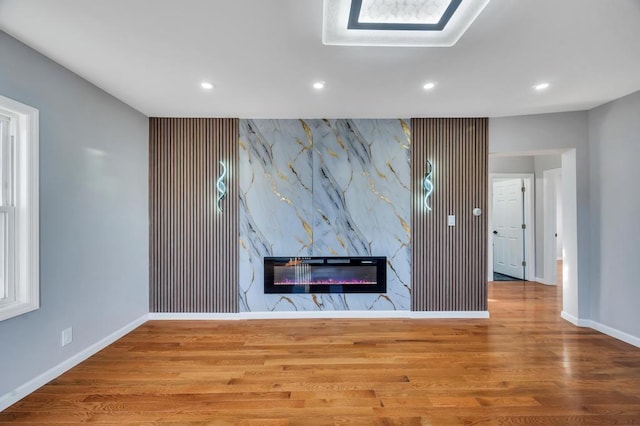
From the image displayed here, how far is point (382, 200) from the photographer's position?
376 cm

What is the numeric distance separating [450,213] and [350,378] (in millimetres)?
2366

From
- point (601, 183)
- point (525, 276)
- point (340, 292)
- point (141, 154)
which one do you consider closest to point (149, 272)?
point (141, 154)

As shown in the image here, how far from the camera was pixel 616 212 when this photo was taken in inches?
126

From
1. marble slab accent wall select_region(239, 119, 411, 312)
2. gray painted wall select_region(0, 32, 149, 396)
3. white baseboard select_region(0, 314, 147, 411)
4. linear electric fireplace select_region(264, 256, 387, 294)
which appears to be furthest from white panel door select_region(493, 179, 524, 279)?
white baseboard select_region(0, 314, 147, 411)

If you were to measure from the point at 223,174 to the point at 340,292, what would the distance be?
2088mm

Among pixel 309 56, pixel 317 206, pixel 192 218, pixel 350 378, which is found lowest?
pixel 350 378

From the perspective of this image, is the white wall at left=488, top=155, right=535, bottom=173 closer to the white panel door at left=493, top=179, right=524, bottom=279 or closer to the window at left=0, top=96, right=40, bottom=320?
the white panel door at left=493, top=179, right=524, bottom=279

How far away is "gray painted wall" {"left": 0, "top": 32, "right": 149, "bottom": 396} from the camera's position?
7.01ft

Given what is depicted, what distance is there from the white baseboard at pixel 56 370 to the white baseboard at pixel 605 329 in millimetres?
5166

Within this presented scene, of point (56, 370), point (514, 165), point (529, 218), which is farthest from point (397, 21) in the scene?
point (529, 218)

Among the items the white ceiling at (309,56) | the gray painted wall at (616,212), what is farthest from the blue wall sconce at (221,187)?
the gray painted wall at (616,212)

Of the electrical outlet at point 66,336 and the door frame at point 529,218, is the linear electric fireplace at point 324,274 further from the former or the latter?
the door frame at point 529,218

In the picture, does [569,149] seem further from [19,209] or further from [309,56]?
[19,209]

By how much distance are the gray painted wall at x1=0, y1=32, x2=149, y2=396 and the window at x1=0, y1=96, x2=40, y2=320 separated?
0.10 metres
